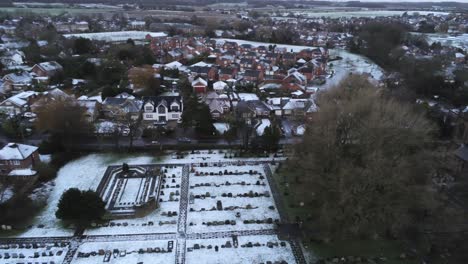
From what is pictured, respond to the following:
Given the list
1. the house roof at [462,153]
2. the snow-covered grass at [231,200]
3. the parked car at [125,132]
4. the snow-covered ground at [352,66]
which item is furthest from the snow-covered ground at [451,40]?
the parked car at [125,132]

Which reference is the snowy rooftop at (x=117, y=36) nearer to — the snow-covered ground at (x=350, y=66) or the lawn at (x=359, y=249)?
the snow-covered ground at (x=350, y=66)

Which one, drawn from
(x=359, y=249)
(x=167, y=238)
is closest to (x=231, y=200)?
(x=167, y=238)

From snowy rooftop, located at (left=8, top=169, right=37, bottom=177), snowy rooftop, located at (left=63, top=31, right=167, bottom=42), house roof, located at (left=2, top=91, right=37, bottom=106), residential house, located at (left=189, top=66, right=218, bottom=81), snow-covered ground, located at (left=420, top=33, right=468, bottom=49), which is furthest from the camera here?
snowy rooftop, located at (left=63, top=31, right=167, bottom=42)

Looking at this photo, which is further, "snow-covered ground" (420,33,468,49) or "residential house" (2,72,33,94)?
"snow-covered ground" (420,33,468,49)

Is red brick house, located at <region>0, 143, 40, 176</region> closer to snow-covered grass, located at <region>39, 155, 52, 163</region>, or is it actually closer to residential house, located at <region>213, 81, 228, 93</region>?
snow-covered grass, located at <region>39, 155, 52, 163</region>

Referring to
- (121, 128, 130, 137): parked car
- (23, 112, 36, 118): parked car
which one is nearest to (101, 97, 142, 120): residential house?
(121, 128, 130, 137): parked car

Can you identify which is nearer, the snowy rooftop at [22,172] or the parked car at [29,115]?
the snowy rooftop at [22,172]

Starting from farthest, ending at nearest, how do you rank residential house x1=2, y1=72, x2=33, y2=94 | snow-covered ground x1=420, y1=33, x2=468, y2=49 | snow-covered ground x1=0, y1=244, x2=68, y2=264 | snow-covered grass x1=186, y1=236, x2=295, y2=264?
snow-covered ground x1=420, y1=33, x2=468, y2=49
residential house x1=2, y1=72, x2=33, y2=94
snow-covered grass x1=186, y1=236, x2=295, y2=264
snow-covered ground x1=0, y1=244, x2=68, y2=264
